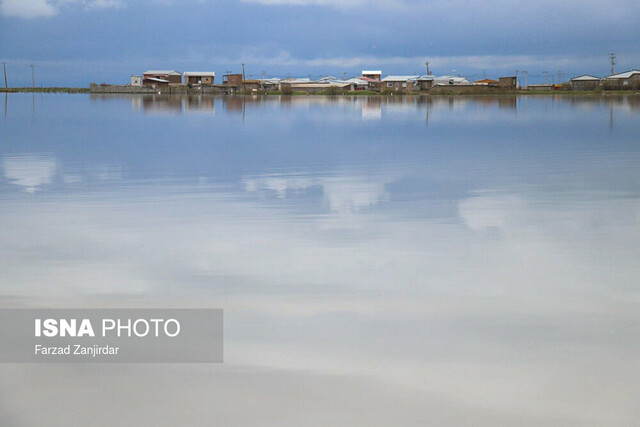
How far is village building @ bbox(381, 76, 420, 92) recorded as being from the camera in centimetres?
7706

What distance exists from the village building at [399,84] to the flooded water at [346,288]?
2723 inches

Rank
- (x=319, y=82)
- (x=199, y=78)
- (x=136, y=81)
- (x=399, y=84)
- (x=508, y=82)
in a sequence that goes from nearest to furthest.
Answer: (x=199, y=78) < (x=508, y=82) < (x=399, y=84) < (x=136, y=81) < (x=319, y=82)

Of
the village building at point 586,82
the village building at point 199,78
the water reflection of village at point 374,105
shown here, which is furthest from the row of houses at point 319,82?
the water reflection of village at point 374,105

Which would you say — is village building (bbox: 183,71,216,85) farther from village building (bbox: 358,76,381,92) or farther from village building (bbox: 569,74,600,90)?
village building (bbox: 569,74,600,90)

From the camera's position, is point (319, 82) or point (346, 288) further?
point (319, 82)

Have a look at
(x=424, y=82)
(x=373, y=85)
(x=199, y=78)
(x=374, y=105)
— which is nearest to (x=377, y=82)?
(x=373, y=85)

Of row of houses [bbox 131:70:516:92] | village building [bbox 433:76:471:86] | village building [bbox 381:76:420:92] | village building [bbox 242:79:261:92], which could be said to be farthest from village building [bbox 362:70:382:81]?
village building [bbox 242:79:261:92]

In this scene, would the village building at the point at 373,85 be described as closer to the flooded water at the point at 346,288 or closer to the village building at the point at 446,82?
the village building at the point at 446,82

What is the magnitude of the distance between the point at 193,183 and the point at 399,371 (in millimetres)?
5848

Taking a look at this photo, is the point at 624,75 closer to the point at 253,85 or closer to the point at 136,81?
the point at 253,85

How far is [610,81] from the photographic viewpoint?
7338 centimetres

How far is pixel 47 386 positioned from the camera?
2.76 metres

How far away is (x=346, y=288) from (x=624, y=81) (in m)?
76.1

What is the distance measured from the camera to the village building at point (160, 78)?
247ft
